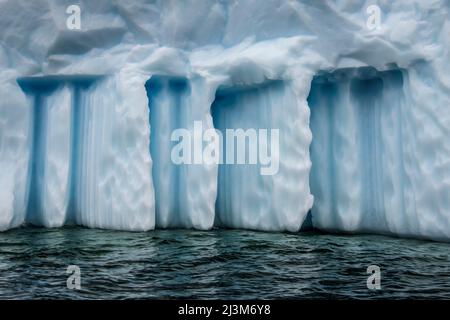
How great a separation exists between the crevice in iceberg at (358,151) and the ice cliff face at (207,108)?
0.02 meters

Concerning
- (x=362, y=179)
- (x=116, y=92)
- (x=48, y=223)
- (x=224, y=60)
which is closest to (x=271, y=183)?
(x=362, y=179)

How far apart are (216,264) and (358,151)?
9.92 feet

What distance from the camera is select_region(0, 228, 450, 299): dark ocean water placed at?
4.75 meters

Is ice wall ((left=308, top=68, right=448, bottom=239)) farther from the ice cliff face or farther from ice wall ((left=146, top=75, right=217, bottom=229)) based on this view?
ice wall ((left=146, top=75, right=217, bottom=229))

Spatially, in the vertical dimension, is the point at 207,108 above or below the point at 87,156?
above

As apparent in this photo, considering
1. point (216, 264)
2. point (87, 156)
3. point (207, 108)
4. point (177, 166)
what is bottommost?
point (216, 264)

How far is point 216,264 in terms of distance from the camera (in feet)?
18.8

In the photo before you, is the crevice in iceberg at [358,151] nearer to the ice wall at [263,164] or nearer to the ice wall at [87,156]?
the ice wall at [263,164]

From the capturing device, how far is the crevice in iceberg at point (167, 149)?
26.1ft

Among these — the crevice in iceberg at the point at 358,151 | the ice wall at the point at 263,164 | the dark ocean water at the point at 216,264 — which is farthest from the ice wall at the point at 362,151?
the ice wall at the point at 263,164

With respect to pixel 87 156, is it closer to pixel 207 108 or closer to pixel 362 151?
pixel 207 108

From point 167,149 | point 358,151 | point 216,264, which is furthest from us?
point 167,149

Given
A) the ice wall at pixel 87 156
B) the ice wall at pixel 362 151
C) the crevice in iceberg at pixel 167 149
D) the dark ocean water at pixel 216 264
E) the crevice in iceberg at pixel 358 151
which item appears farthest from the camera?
the crevice in iceberg at pixel 167 149

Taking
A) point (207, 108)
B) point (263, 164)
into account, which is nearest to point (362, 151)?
point (263, 164)
